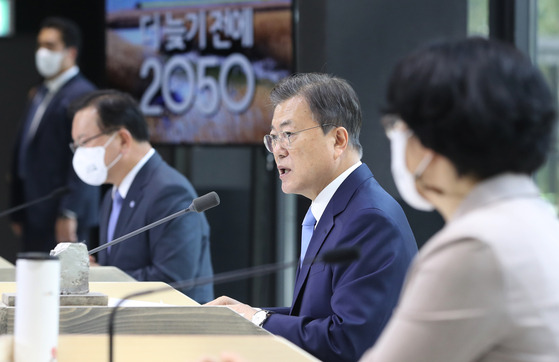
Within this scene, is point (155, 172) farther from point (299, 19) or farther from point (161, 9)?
point (161, 9)

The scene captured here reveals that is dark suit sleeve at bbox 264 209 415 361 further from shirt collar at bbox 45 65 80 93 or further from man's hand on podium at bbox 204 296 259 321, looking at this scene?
shirt collar at bbox 45 65 80 93

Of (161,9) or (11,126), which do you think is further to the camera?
(11,126)

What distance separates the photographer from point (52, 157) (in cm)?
565

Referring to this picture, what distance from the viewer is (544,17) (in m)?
4.47

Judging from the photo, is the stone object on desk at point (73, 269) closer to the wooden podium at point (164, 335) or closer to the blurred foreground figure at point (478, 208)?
the wooden podium at point (164, 335)

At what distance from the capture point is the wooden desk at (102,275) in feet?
9.85

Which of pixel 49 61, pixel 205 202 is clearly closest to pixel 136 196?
pixel 205 202

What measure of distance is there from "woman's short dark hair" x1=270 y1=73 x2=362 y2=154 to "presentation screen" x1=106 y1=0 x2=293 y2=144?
1980 mm

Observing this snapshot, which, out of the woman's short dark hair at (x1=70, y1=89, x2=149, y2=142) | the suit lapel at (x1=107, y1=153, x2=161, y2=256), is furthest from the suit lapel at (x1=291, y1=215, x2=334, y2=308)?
the woman's short dark hair at (x1=70, y1=89, x2=149, y2=142)

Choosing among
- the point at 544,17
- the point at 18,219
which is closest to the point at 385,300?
the point at 544,17

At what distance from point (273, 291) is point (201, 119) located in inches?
38.9

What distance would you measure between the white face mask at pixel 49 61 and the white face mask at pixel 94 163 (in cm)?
221

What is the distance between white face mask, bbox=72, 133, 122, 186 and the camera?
12.4ft

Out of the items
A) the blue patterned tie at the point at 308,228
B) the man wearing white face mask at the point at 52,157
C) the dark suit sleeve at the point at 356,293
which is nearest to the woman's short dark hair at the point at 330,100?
the blue patterned tie at the point at 308,228
